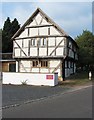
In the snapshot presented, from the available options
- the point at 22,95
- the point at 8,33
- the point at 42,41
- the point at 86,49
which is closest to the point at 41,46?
the point at 42,41

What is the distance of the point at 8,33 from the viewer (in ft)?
199

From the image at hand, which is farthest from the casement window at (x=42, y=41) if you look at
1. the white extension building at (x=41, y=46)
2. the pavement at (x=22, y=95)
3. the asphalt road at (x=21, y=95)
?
the pavement at (x=22, y=95)

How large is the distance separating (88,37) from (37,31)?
26.6 meters

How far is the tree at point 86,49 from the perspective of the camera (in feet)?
180

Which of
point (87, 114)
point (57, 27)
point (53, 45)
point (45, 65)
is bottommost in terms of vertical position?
point (87, 114)

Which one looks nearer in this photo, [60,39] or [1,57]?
[60,39]

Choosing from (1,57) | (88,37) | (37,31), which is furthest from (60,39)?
(88,37)

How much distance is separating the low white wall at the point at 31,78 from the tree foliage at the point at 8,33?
25.1 meters

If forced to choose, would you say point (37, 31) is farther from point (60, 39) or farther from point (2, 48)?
point (2, 48)

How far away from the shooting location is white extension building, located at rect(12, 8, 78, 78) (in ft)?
114

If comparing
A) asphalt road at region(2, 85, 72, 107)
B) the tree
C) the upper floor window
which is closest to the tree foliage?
the tree

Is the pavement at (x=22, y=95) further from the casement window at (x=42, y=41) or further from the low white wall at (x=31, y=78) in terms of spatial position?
the casement window at (x=42, y=41)

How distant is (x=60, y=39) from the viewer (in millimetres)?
34906

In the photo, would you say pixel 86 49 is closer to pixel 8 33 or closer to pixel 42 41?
pixel 8 33
